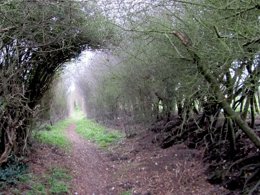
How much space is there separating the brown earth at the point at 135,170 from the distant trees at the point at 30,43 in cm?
150

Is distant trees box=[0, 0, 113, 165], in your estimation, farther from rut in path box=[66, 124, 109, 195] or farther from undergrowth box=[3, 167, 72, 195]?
rut in path box=[66, 124, 109, 195]

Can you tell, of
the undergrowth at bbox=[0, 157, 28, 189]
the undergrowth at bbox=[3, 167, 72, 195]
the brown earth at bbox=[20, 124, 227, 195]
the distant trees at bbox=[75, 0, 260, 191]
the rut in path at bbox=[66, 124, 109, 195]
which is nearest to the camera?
the distant trees at bbox=[75, 0, 260, 191]

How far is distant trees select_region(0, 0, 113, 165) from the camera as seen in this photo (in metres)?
6.70

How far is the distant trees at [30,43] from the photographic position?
22.0 ft

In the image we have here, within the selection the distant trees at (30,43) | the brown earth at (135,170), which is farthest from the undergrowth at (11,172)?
the brown earth at (135,170)

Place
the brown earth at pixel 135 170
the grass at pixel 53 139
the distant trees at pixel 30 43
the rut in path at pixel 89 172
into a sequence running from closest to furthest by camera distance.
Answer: the distant trees at pixel 30 43, the brown earth at pixel 135 170, the rut in path at pixel 89 172, the grass at pixel 53 139

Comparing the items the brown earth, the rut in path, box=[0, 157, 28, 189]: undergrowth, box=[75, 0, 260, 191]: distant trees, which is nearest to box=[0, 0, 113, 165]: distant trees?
box=[0, 157, 28, 189]: undergrowth

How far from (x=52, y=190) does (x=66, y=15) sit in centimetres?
429

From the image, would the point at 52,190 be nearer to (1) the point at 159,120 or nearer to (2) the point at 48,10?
(2) the point at 48,10

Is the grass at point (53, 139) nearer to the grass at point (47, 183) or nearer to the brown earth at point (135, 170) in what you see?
the brown earth at point (135, 170)

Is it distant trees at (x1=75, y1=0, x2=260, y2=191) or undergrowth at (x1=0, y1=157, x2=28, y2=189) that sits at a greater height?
distant trees at (x1=75, y1=0, x2=260, y2=191)

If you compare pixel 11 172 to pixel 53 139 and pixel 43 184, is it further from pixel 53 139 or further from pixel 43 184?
pixel 53 139

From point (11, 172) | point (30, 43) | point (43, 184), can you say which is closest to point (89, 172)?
point (43, 184)

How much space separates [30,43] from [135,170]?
15.5 ft
